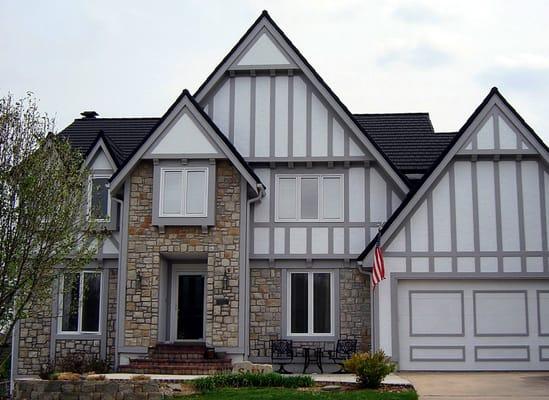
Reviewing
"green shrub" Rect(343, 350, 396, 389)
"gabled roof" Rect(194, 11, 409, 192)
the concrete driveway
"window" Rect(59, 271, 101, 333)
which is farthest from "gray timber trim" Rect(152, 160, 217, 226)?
the concrete driveway

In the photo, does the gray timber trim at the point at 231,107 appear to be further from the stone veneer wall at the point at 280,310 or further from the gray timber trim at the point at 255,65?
the stone veneer wall at the point at 280,310

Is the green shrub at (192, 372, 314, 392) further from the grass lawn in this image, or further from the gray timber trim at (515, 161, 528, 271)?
the gray timber trim at (515, 161, 528, 271)

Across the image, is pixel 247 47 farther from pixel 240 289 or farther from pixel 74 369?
pixel 74 369

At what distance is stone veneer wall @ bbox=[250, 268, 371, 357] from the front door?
5.17 ft

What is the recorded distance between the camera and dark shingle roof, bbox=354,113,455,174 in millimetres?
24078

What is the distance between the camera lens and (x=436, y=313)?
2084cm

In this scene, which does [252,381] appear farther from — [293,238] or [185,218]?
[293,238]

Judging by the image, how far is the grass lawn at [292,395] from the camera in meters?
14.8

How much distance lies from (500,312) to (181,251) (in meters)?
8.74

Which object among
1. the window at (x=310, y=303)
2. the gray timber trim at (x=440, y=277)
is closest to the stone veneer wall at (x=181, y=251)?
the window at (x=310, y=303)

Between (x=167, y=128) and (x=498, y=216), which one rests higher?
(x=167, y=128)

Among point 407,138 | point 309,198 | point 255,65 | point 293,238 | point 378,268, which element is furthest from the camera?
point 407,138

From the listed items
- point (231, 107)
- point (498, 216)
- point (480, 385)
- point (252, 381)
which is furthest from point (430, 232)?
point (231, 107)

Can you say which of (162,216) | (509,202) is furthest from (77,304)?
(509,202)
